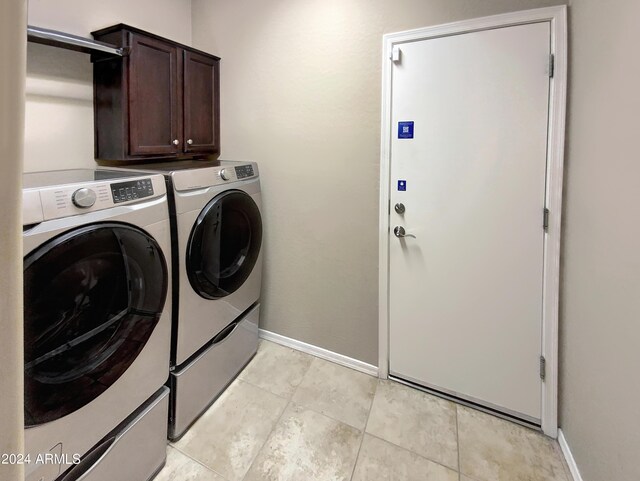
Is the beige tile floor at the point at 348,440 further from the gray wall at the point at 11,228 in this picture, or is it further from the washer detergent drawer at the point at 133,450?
the gray wall at the point at 11,228

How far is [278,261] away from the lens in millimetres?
2289

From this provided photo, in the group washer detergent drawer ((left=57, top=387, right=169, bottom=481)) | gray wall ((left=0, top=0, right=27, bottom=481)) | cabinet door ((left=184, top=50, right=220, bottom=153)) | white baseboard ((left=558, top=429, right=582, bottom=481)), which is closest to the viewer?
gray wall ((left=0, top=0, right=27, bottom=481))

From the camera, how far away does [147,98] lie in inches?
71.4

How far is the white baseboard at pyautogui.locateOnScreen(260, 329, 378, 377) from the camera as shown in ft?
6.80

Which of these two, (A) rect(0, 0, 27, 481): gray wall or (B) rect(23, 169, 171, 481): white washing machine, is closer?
(A) rect(0, 0, 27, 481): gray wall

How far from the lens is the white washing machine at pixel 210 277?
1476 millimetres

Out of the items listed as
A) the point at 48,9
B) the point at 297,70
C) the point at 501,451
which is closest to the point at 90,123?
Result: the point at 48,9

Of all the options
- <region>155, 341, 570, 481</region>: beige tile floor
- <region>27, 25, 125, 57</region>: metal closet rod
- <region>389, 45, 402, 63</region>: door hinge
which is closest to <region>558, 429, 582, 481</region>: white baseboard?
<region>155, 341, 570, 481</region>: beige tile floor

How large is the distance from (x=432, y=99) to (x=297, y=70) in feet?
2.86

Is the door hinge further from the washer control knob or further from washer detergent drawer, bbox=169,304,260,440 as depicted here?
washer detergent drawer, bbox=169,304,260,440

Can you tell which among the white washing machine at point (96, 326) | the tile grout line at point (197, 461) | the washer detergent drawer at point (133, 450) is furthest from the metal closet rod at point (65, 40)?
the tile grout line at point (197, 461)

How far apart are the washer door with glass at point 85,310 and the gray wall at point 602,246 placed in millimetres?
1676

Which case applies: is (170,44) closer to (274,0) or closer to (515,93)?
(274,0)

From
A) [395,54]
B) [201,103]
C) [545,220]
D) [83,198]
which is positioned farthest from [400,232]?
[201,103]
